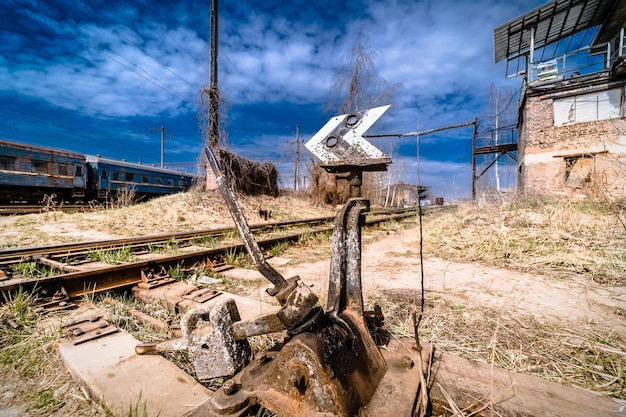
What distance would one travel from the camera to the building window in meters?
11.6

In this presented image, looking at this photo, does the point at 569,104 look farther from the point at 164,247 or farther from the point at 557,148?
the point at 164,247

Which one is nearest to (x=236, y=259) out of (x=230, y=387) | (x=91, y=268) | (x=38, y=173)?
(x=91, y=268)

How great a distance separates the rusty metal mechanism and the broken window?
15.6m

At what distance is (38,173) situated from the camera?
14.6 meters

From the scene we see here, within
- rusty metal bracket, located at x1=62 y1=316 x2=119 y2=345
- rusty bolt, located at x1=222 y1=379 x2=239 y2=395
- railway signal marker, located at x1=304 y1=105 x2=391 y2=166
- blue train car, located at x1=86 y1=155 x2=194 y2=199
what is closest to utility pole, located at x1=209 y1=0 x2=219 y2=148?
blue train car, located at x1=86 y1=155 x2=194 y2=199

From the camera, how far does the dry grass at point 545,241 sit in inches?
156

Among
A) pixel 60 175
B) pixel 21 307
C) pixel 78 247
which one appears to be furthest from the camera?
pixel 60 175

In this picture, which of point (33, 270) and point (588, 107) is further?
point (588, 107)

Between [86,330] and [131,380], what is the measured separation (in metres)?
0.76

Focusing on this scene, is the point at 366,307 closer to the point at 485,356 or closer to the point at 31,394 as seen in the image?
the point at 485,356

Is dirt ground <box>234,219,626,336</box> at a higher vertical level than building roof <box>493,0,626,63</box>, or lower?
lower

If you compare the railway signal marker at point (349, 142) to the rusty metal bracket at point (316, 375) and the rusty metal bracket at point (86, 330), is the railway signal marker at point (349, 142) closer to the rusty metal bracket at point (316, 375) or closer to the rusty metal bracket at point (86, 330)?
the rusty metal bracket at point (316, 375)

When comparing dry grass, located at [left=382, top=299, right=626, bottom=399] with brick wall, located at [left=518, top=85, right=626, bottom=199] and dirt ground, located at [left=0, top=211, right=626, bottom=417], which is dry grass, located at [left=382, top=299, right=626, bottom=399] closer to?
dirt ground, located at [left=0, top=211, right=626, bottom=417]

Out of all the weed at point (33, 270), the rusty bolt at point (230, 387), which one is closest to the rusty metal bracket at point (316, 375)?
the rusty bolt at point (230, 387)
